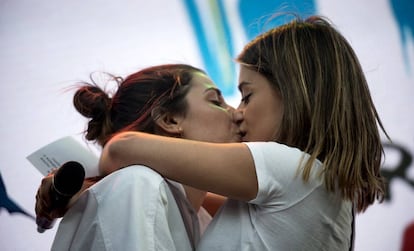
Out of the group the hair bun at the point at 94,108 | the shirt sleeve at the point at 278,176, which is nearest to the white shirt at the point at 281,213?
the shirt sleeve at the point at 278,176

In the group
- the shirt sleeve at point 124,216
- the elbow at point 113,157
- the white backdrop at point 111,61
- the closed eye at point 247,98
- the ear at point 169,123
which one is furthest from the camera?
the white backdrop at point 111,61

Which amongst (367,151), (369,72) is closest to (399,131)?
Answer: (369,72)

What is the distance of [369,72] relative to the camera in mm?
1738

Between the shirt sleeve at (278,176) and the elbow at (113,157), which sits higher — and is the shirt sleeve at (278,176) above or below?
below

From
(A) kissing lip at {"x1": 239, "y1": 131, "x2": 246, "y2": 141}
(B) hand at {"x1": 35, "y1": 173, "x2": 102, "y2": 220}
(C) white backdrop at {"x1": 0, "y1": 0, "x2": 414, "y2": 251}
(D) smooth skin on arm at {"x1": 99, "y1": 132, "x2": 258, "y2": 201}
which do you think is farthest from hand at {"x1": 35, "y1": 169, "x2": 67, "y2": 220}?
(C) white backdrop at {"x1": 0, "y1": 0, "x2": 414, "y2": 251}

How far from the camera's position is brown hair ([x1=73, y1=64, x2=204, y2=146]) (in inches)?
52.4

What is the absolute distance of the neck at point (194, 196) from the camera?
1.27 metres

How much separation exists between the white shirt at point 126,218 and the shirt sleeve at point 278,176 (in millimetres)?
151

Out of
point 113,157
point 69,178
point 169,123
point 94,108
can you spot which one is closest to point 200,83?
point 169,123

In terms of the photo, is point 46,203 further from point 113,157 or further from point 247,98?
point 247,98

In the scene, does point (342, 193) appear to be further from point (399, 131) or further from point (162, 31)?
point (162, 31)

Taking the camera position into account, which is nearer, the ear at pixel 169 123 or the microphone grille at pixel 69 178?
the microphone grille at pixel 69 178

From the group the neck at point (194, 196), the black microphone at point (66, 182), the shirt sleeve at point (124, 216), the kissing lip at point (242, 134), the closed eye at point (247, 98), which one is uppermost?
the black microphone at point (66, 182)

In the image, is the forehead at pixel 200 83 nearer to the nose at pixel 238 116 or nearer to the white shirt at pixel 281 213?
the nose at pixel 238 116
